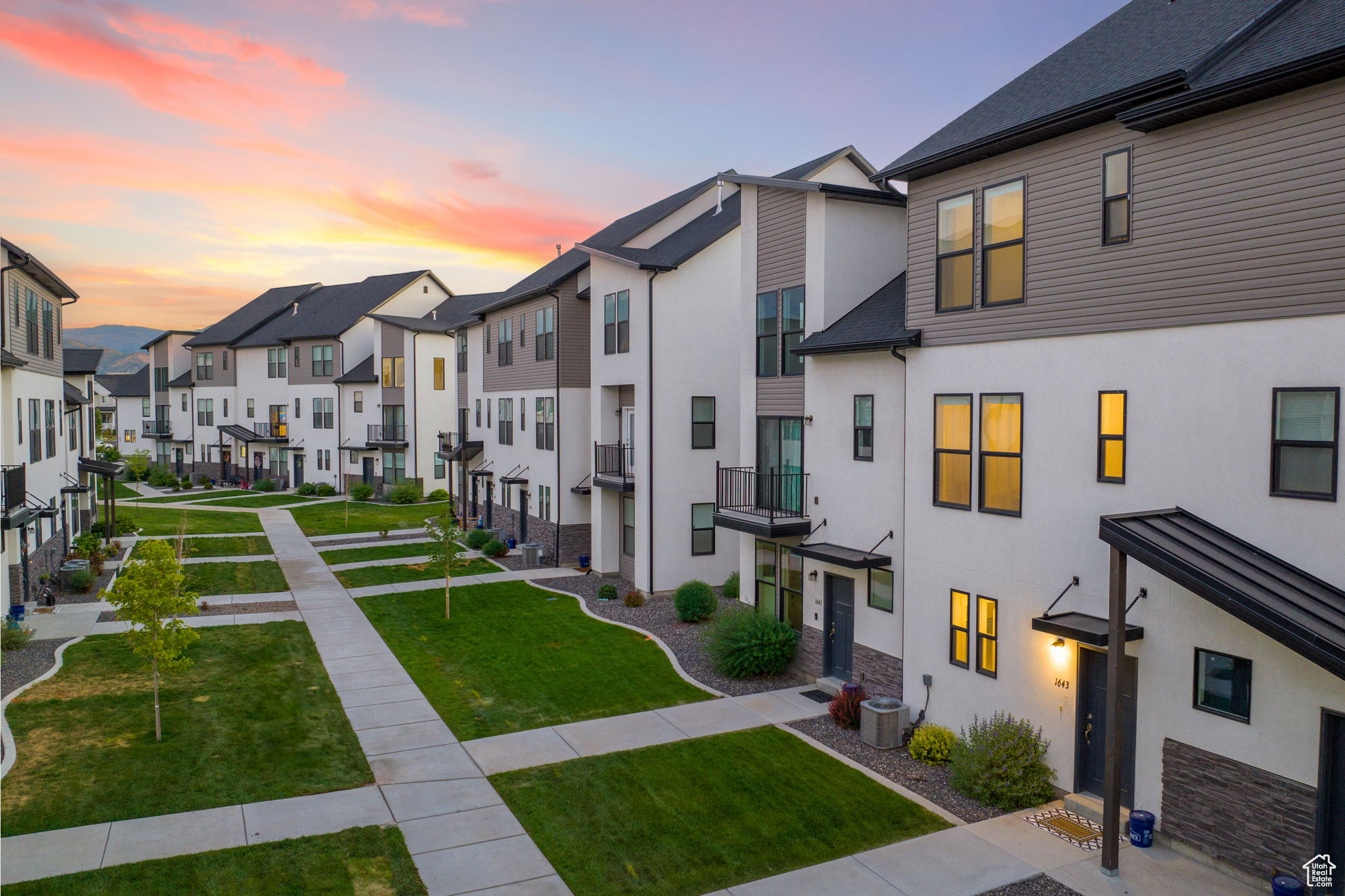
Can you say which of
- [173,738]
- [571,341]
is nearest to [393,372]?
[571,341]

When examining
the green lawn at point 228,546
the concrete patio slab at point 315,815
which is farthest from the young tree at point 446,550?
the green lawn at point 228,546

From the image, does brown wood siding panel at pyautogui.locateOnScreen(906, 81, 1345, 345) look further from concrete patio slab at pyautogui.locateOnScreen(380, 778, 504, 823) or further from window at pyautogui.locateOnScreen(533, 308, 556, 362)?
window at pyautogui.locateOnScreen(533, 308, 556, 362)

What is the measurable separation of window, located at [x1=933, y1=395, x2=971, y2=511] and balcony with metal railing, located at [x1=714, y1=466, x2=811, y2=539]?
3734 millimetres

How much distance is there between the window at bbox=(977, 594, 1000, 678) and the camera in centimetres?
1294

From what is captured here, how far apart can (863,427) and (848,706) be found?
514cm

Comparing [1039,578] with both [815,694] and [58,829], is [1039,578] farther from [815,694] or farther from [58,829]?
[58,829]

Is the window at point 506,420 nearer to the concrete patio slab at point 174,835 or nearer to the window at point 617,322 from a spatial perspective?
the window at point 617,322

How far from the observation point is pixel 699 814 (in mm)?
11914

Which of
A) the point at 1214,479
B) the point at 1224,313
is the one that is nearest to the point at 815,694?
the point at 1214,479

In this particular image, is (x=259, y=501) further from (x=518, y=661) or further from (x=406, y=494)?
(x=518, y=661)

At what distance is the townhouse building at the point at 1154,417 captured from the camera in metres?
9.10

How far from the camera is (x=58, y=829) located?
1107 cm

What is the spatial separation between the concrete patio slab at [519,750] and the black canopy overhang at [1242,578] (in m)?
9.16

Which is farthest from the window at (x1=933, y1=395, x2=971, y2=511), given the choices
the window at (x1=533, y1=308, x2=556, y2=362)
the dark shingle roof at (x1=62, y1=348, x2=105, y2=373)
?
the dark shingle roof at (x1=62, y1=348, x2=105, y2=373)
